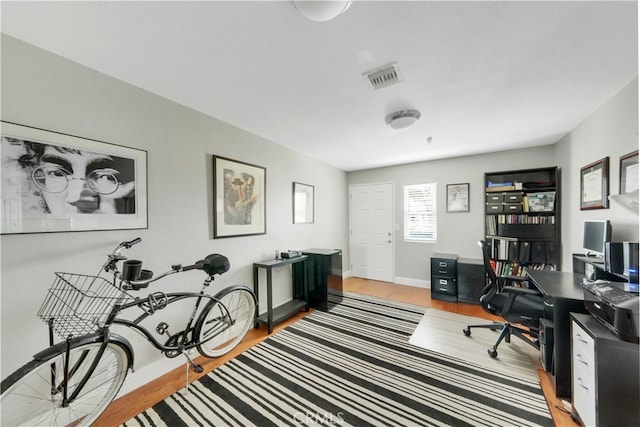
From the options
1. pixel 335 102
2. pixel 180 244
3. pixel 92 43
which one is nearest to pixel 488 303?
pixel 335 102

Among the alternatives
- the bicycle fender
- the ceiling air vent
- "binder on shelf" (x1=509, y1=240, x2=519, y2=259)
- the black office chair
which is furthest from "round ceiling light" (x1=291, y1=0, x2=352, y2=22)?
"binder on shelf" (x1=509, y1=240, x2=519, y2=259)

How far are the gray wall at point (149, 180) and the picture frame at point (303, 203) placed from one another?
0.42 m

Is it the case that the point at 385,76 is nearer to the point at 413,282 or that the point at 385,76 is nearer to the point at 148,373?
the point at 148,373

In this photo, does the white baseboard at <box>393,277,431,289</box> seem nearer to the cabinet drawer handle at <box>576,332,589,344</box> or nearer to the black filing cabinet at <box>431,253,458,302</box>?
the black filing cabinet at <box>431,253,458,302</box>

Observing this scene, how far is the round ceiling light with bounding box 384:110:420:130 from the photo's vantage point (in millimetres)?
2156

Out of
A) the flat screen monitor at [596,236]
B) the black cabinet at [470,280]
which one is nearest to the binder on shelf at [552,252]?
the black cabinet at [470,280]

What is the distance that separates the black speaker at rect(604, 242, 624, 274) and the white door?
289 centimetres

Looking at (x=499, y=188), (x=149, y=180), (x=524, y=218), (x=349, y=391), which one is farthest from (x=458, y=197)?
(x=149, y=180)

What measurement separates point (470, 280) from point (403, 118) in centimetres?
278

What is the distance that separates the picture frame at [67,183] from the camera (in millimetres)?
1291

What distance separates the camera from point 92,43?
1351 mm

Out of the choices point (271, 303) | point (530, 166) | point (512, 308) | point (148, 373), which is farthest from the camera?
point (530, 166)

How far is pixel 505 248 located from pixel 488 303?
157 centimetres

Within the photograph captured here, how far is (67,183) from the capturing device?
1.48 metres
